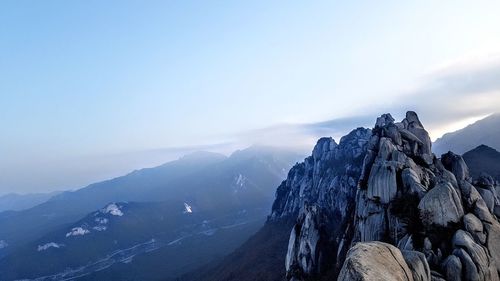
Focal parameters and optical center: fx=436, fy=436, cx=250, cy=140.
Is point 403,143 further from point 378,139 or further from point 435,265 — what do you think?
point 435,265

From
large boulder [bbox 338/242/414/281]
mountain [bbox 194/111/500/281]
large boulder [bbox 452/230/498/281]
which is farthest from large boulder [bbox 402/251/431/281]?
large boulder [bbox 452/230/498/281]

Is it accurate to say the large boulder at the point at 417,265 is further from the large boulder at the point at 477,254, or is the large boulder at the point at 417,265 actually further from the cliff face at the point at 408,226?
the large boulder at the point at 477,254

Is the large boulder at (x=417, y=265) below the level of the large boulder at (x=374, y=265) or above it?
below

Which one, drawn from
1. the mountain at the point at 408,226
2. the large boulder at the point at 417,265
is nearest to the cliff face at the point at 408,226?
the mountain at the point at 408,226

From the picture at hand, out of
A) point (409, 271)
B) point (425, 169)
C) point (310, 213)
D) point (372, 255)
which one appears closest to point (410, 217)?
point (425, 169)

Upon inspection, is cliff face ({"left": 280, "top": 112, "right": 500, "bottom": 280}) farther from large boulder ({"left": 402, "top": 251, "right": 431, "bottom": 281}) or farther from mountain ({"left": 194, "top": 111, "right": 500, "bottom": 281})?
large boulder ({"left": 402, "top": 251, "right": 431, "bottom": 281})
